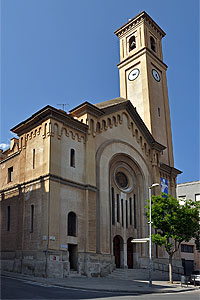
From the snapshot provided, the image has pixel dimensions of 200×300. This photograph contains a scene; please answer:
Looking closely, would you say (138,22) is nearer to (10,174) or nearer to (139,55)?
(139,55)

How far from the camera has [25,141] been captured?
30.4 m

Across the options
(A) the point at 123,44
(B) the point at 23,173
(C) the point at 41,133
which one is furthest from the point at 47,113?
(A) the point at 123,44

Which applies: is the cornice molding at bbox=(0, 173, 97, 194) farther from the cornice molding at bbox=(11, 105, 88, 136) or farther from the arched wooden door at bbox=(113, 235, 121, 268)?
the arched wooden door at bbox=(113, 235, 121, 268)

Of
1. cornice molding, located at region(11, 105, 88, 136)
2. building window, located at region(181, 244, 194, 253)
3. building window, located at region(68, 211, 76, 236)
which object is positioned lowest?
building window, located at region(181, 244, 194, 253)

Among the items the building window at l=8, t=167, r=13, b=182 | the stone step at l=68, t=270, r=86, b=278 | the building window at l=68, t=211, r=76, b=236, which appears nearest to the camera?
the stone step at l=68, t=270, r=86, b=278

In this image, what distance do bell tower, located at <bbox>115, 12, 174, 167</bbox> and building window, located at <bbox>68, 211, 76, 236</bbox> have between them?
18.6 m

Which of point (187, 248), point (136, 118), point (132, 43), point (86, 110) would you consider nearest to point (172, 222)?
point (86, 110)

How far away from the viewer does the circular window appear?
35.3 m

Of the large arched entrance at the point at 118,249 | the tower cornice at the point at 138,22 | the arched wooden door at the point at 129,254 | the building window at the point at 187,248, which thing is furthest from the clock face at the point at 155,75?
the building window at the point at 187,248

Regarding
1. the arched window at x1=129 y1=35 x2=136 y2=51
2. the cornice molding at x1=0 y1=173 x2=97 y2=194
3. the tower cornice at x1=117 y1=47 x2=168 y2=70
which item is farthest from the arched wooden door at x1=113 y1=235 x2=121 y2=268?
the arched window at x1=129 y1=35 x2=136 y2=51

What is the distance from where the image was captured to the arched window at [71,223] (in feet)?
90.5

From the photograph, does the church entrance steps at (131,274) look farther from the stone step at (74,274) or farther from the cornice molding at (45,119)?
the cornice molding at (45,119)

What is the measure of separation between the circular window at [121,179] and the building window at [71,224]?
8.34 metres

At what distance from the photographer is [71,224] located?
1096 inches
